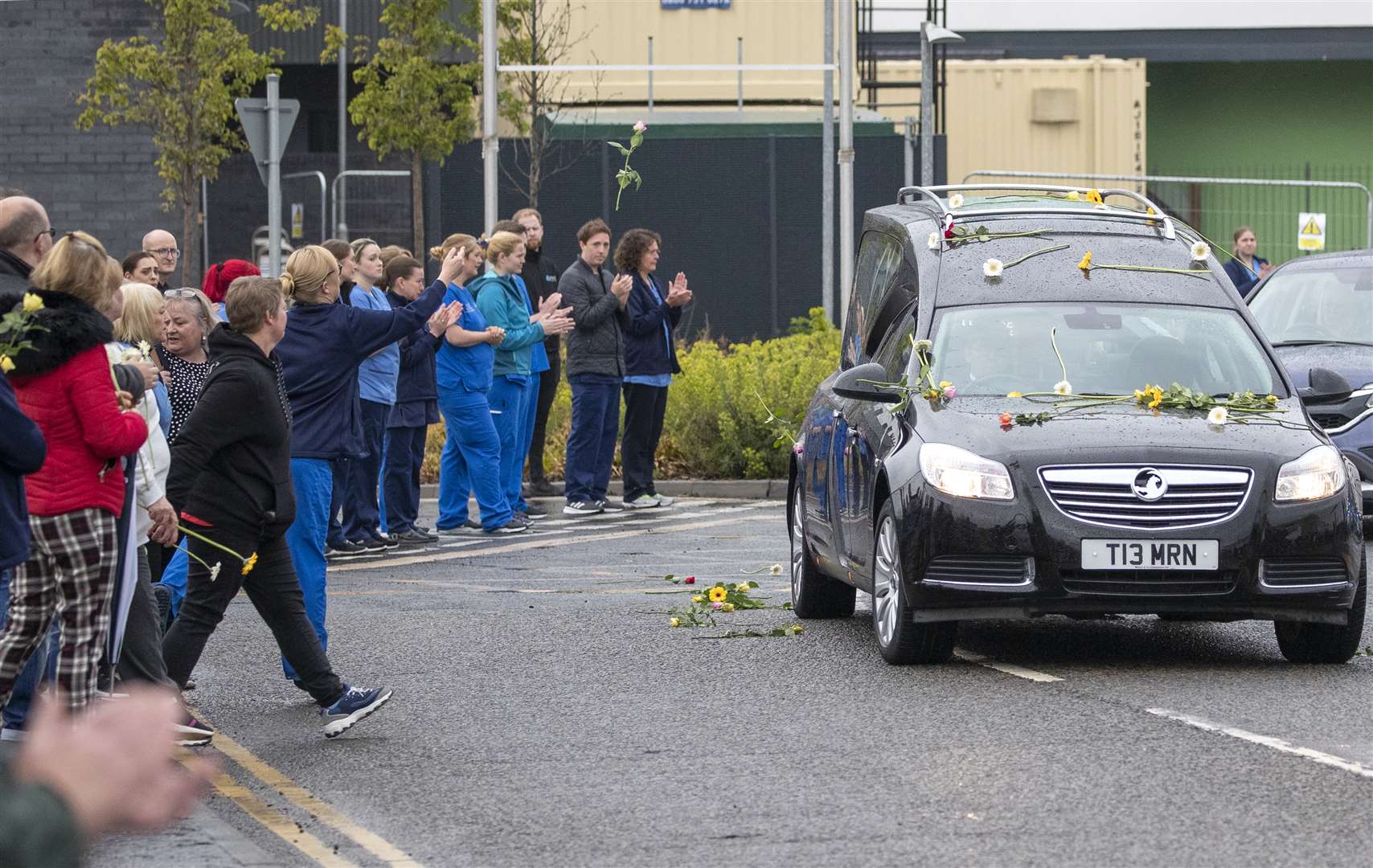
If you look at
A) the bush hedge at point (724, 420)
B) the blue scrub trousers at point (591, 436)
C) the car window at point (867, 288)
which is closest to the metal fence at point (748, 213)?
the bush hedge at point (724, 420)

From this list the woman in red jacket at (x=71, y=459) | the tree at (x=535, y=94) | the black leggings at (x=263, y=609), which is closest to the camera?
the woman in red jacket at (x=71, y=459)

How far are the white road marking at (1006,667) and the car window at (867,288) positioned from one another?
1895 mm

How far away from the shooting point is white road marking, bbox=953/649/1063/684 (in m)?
8.57

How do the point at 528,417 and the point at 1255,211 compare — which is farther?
the point at 1255,211

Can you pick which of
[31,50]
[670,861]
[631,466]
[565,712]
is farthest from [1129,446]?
[31,50]

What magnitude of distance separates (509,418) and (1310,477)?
7.80m

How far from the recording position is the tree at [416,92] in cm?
3042

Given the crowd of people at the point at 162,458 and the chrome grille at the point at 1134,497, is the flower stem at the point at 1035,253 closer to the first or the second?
the chrome grille at the point at 1134,497

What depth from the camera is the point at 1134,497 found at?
8.47 meters

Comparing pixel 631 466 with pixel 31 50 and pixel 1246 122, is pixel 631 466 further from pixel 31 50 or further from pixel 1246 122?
pixel 1246 122

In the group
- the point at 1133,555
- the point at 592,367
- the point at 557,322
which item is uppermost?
the point at 557,322

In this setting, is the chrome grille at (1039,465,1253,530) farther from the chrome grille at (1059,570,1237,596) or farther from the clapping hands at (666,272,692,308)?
the clapping hands at (666,272,692,308)

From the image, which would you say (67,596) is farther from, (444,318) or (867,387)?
(444,318)

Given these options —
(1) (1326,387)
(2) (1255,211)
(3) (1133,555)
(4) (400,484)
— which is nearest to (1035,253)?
(1) (1326,387)
